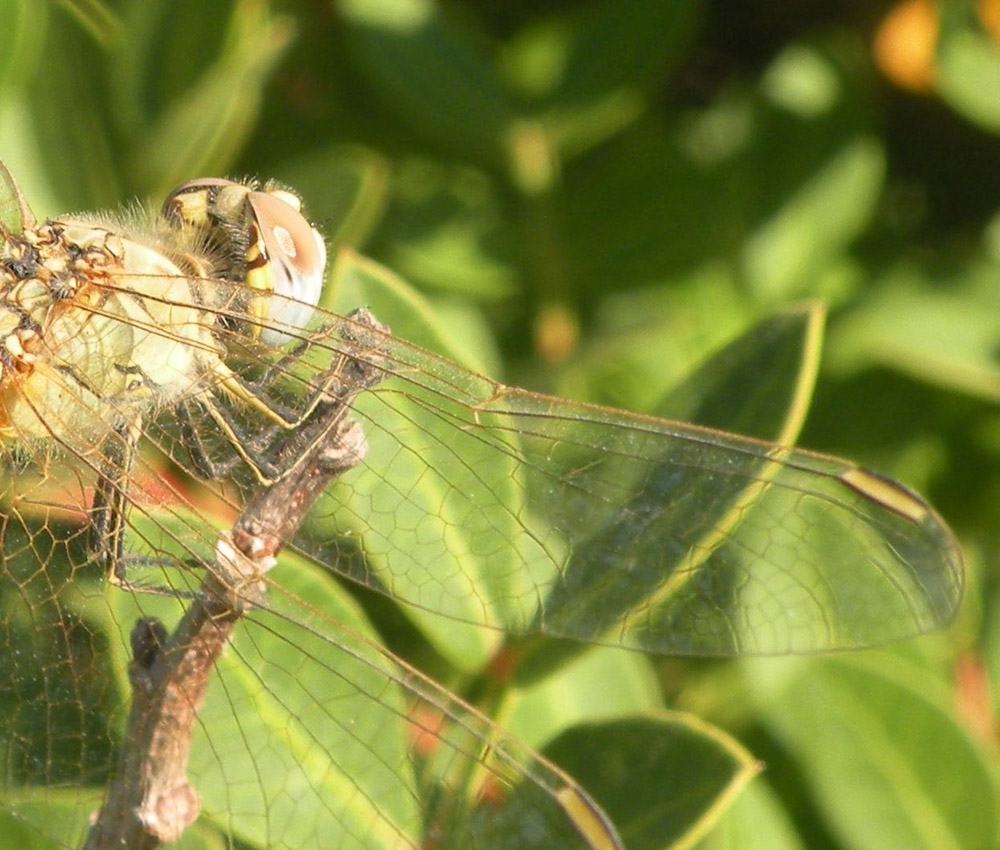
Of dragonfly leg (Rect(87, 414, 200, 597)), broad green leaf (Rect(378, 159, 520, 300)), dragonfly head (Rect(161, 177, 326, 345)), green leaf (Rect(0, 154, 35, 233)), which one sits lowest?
dragonfly leg (Rect(87, 414, 200, 597))

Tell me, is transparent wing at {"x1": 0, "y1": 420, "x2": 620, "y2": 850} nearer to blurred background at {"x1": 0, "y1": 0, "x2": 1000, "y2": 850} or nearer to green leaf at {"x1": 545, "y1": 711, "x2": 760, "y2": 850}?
green leaf at {"x1": 545, "y1": 711, "x2": 760, "y2": 850}

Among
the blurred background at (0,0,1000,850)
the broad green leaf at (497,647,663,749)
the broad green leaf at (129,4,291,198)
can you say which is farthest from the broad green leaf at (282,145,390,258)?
the broad green leaf at (497,647,663,749)

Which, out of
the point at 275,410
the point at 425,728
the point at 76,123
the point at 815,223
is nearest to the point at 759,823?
the point at 425,728

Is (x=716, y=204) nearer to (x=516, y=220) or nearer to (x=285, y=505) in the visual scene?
(x=516, y=220)

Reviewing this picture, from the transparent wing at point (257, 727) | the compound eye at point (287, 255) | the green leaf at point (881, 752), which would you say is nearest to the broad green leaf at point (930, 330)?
the green leaf at point (881, 752)

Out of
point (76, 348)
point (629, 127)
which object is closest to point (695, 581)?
point (76, 348)

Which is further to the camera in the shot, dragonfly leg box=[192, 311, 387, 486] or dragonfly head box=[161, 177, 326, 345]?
dragonfly head box=[161, 177, 326, 345]
